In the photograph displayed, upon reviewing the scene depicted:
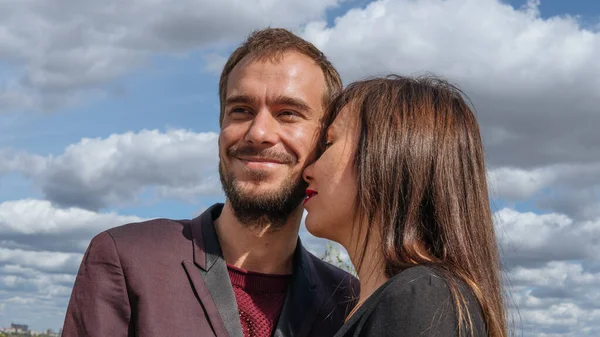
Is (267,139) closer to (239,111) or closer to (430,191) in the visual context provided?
(239,111)

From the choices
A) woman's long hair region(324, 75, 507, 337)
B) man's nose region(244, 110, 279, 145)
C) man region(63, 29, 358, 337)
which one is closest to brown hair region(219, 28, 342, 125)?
man region(63, 29, 358, 337)

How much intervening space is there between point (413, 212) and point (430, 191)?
13 centimetres

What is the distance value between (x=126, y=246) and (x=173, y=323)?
519 millimetres

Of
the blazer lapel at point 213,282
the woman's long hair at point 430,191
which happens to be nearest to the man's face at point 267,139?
the blazer lapel at point 213,282

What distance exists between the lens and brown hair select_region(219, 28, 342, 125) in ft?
16.9

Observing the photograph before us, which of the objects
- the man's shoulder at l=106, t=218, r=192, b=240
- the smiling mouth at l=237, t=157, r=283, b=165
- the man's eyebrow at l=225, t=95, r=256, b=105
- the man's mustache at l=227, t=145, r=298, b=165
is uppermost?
the man's eyebrow at l=225, t=95, r=256, b=105

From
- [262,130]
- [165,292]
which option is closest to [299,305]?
[165,292]

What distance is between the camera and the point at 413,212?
3270 mm

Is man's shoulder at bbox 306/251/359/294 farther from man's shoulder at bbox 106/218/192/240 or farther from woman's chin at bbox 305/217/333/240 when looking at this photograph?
woman's chin at bbox 305/217/333/240

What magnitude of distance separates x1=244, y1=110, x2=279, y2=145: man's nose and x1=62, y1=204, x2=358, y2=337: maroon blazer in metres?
0.59

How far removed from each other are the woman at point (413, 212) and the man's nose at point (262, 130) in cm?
109

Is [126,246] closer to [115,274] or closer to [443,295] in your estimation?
[115,274]

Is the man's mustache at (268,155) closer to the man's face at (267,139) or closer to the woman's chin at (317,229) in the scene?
the man's face at (267,139)

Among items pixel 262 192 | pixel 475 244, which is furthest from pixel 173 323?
pixel 475 244
